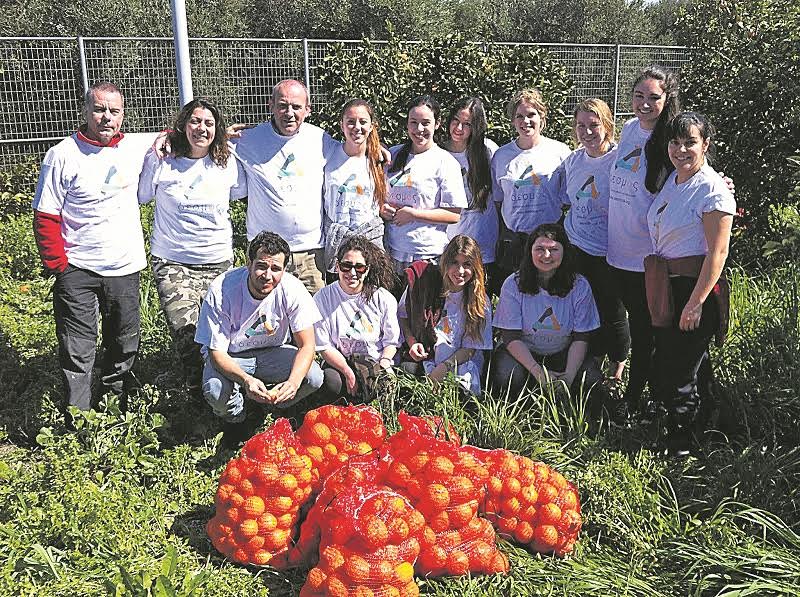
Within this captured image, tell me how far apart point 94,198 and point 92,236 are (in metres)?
0.20

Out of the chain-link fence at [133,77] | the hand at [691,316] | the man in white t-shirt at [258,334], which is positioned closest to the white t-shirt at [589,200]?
the hand at [691,316]

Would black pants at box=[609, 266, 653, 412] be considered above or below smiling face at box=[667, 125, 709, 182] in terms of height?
below

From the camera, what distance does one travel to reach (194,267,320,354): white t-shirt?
4.17 meters

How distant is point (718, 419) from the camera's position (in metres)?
4.28

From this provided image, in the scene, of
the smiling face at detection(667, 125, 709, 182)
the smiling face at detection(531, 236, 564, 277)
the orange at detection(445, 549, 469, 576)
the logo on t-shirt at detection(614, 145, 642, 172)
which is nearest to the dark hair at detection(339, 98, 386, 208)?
the smiling face at detection(531, 236, 564, 277)

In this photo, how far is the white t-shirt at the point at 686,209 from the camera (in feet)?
11.8

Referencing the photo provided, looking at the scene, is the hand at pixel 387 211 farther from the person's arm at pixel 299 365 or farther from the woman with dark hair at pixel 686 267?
the woman with dark hair at pixel 686 267

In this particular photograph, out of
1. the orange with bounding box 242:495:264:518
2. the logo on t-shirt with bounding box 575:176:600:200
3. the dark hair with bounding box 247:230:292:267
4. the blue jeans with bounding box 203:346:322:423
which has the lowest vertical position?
the orange with bounding box 242:495:264:518

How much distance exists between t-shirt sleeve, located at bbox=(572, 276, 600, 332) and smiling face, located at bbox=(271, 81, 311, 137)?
181 centimetres

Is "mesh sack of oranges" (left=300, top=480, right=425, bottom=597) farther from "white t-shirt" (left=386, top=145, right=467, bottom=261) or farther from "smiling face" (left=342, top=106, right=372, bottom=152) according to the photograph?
"smiling face" (left=342, top=106, right=372, bottom=152)

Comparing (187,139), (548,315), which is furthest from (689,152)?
(187,139)

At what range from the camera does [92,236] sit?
14.0 ft

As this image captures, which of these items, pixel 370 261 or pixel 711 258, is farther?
A: pixel 370 261

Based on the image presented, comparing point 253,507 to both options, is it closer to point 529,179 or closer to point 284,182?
point 284,182
